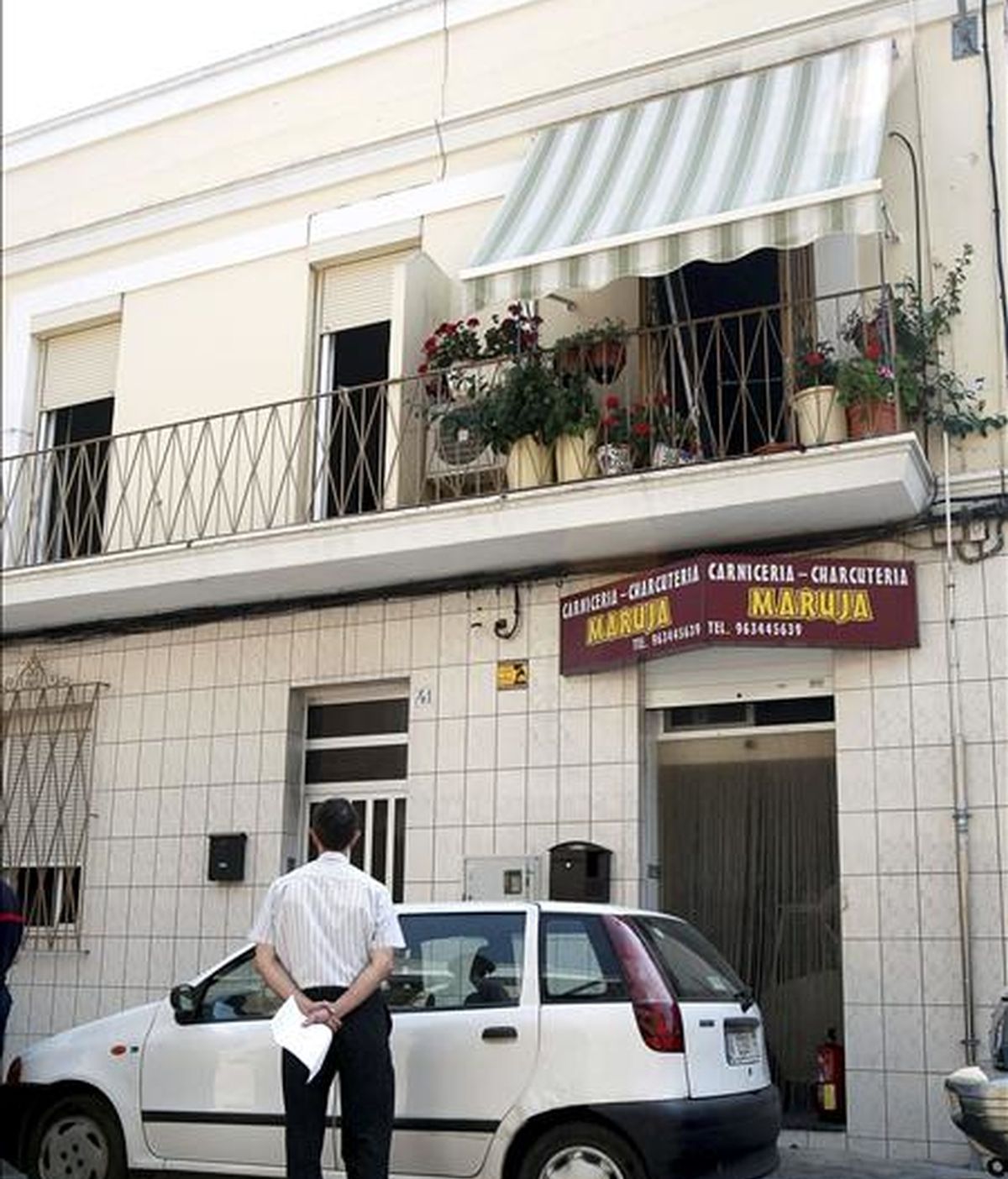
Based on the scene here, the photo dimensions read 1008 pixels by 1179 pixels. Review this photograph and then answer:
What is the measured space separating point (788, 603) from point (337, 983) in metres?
4.47

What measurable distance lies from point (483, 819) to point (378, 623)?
69.1 inches

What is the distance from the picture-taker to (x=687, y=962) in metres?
Answer: 7.17

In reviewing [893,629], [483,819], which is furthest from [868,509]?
[483,819]

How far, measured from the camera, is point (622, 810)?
33.3ft

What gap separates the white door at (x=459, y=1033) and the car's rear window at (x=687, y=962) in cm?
58

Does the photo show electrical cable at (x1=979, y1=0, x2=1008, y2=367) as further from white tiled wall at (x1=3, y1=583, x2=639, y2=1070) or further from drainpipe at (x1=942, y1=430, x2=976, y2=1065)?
white tiled wall at (x1=3, y1=583, x2=639, y2=1070)

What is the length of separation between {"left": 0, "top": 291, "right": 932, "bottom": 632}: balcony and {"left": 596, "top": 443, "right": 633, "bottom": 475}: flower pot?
19 mm

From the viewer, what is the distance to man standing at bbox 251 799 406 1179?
234 inches

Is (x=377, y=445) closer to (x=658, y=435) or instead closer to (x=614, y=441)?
(x=614, y=441)

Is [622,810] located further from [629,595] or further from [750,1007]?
[750,1007]

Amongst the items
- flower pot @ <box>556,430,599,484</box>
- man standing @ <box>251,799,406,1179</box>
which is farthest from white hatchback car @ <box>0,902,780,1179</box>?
flower pot @ <box>556,430,599,484</box>

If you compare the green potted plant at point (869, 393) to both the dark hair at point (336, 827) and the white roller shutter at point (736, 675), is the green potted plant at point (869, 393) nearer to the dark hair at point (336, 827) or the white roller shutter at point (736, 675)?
the white roller shutter at point (736, 675)

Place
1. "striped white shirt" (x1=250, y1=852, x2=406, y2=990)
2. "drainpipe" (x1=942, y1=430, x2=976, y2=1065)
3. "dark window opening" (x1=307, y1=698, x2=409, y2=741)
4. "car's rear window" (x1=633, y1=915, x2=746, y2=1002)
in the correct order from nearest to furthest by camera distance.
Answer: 1. "striped white shirt" (x1=250, y1=852, x2=406, y2=990)
2. "car's rear window" (x1=633, y1=915, x2=746, y2=1002)
3. "drainpipe" (x1=942, y1=430, x2=976, y2=1065)
4. "dark window opening" (x1=307, y1=698, x2=409, y2=741)

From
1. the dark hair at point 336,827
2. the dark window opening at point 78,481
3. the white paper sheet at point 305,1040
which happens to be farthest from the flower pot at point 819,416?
the dark window opening at point 78,481
